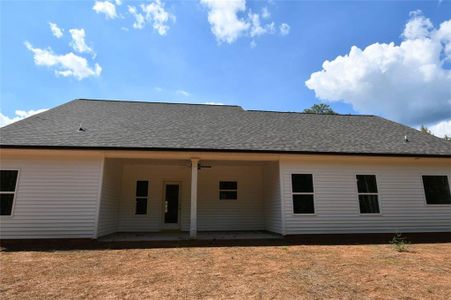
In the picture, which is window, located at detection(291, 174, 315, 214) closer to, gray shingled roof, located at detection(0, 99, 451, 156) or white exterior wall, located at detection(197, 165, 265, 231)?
gray shingled roof, located at detection(0, 99, 451, 156)

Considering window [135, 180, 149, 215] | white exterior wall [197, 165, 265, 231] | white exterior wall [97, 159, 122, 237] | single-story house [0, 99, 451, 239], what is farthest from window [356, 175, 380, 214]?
white exterior wall [97, 159, 122, 237]

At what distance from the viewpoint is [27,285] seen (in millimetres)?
4977

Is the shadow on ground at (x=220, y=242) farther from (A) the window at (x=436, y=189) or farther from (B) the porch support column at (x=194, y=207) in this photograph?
(A) the window at (x=436, y=189)

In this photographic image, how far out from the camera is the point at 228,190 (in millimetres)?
13492

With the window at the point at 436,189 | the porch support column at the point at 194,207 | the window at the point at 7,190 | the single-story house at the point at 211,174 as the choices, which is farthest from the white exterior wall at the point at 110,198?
the window at the point at 436,189

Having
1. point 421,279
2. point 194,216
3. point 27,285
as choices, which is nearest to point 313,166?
point 194,216

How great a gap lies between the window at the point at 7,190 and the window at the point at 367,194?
38.7ft

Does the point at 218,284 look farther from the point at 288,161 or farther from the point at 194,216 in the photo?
the point at 288,161

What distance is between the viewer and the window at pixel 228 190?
1342cm

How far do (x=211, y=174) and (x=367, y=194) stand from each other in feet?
20.8

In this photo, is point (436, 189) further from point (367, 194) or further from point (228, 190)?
point (228, 190)

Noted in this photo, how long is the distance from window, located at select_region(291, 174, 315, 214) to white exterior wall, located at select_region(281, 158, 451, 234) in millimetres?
161

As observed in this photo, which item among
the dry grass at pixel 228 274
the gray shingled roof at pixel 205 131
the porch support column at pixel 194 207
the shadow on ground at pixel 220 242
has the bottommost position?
the dry grass at pixel 228 274

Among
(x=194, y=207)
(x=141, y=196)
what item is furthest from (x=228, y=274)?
(x=141, y=196)
